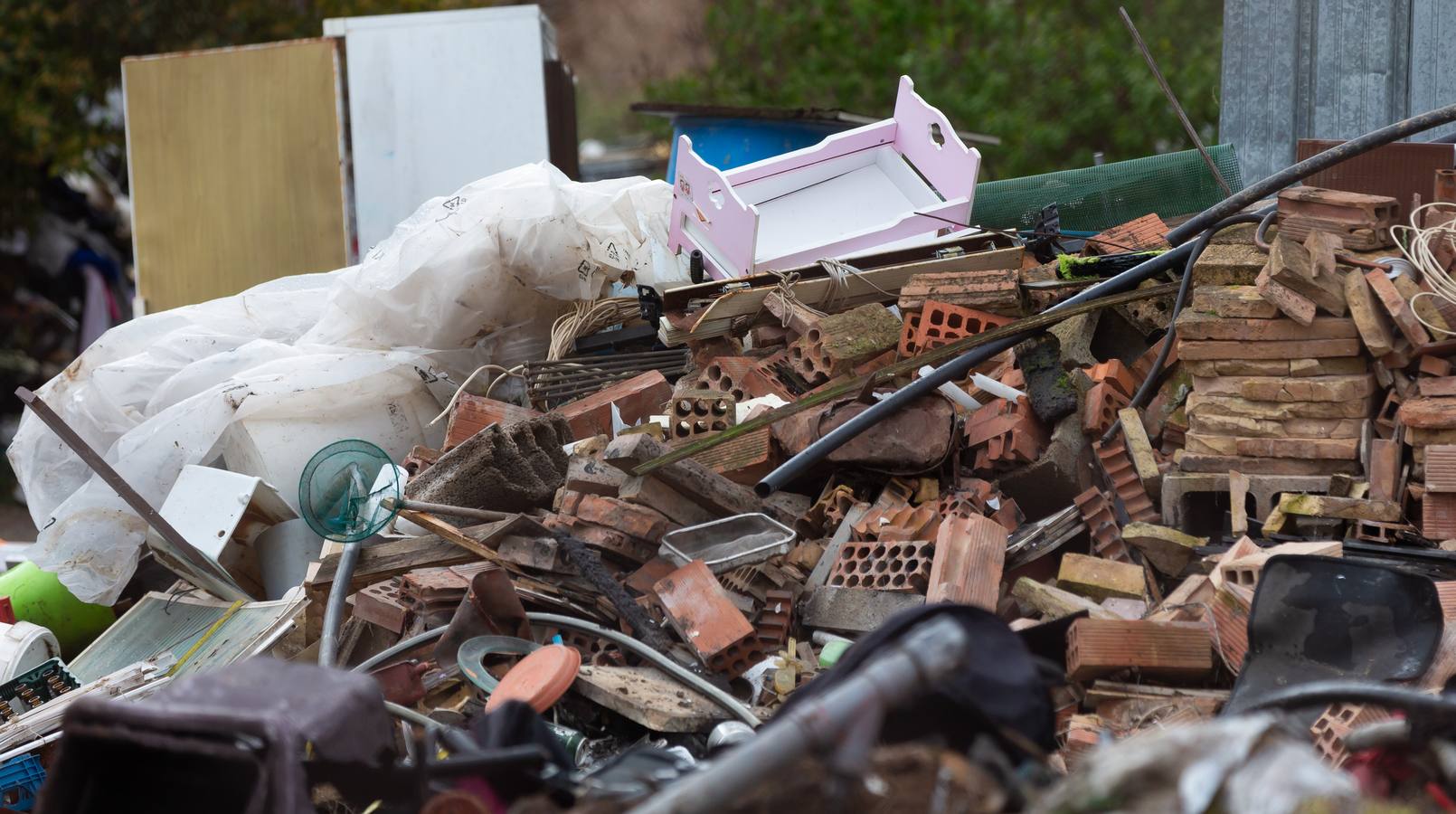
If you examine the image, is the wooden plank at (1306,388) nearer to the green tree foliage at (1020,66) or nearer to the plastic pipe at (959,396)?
the plastic pipe at (959,396)

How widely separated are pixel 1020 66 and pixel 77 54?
331 inches

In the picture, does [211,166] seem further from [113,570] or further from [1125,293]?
[1125,293]

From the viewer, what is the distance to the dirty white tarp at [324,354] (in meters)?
5.24

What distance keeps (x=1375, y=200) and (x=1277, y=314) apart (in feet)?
2.05

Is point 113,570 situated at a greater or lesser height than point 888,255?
lesser

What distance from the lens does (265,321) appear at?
610cm

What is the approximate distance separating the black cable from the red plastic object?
214 centimetres

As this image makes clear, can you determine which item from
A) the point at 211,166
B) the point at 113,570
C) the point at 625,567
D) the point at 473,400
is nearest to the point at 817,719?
the point at 625,567

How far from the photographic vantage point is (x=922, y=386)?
14.6 feet

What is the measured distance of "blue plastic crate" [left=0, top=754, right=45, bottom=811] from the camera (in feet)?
12.6

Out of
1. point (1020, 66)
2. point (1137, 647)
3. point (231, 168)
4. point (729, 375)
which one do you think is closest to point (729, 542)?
point (729, 375)

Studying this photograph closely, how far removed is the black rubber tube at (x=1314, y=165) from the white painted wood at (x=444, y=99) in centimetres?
494

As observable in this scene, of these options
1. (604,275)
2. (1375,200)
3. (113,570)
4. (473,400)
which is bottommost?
(113,570)

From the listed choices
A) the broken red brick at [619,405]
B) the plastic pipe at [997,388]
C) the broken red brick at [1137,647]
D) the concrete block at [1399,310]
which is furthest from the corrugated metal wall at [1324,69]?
the broken red brick at [1137,647]
